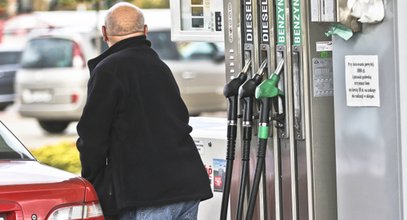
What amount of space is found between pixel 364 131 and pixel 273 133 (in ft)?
2.32

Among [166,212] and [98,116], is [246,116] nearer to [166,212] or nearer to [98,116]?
[166,212]

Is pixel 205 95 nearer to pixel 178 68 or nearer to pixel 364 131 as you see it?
pixel 178 68

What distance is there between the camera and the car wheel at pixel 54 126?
19.2 m

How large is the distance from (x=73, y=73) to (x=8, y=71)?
208 cm

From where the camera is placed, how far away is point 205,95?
19547 millimetres

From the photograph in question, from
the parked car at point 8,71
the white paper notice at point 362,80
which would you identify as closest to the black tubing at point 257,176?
the white paper notice at point 362,80

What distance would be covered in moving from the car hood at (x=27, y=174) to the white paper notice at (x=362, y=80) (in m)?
1.59

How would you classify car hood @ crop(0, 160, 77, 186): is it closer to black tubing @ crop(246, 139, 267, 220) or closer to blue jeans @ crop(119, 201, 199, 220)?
blue jeans @ crop(119, 201, 199, 220)

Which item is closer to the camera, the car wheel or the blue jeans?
the blue jeans

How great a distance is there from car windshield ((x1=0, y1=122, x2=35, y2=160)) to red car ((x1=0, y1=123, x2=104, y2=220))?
30 centimetres

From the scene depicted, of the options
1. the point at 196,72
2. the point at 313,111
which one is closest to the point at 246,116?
the point at 313,111

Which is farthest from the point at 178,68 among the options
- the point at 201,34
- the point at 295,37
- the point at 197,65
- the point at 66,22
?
the point at 295,37

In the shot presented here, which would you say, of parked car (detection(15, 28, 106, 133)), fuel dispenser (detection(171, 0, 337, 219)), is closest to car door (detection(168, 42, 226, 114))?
parked car (detection(15, 28, 106, 133))

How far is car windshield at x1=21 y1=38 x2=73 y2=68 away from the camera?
19.0m
